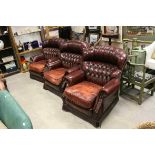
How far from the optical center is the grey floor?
278 centimetres

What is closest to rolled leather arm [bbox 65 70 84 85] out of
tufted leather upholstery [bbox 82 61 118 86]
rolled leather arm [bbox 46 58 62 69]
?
tufted leather upholstery [bbox 82 61 118 86]

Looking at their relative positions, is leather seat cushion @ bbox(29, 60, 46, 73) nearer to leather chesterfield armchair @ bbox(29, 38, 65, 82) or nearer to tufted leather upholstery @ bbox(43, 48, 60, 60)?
leather chesterfield armchair @ bbox(29, 38, 65, 82)

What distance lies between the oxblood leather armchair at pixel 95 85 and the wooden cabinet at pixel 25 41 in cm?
229

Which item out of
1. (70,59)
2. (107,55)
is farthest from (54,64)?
(107,55)

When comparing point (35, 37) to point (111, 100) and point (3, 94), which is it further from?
point (3, 94)

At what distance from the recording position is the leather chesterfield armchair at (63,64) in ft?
11.6

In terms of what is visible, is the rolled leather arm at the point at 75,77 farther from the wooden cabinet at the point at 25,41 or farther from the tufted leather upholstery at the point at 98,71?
the wooden cabinet at the point at 25,41

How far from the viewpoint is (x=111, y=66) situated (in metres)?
3.07

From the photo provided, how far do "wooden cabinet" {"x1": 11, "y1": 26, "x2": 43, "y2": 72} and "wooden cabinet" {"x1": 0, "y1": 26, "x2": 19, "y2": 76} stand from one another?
15 centimetres
